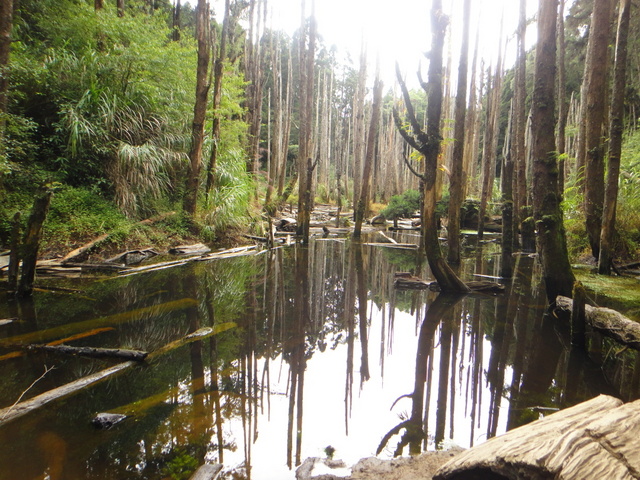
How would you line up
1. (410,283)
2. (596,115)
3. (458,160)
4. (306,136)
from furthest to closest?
(306,136) < (458,160) < (596,115) < (410,283)

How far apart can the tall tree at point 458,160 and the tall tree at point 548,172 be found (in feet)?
8.55

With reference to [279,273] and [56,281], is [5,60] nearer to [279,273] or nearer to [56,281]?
[56,281]

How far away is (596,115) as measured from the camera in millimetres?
7023

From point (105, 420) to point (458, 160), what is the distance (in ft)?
23.7

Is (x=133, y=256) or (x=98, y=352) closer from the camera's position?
(x=98, y=352)

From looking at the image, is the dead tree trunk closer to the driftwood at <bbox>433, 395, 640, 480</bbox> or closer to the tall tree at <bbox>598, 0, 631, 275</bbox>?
the driftwood at <bbox>433, 395, 640, 480</bbox>

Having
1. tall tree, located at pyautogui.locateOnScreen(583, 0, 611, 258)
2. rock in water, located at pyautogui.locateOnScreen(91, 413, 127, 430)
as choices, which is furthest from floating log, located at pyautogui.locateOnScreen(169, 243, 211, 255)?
tall tree, located at pyautogui.locateOnScreen(583, 0, 611, 258)

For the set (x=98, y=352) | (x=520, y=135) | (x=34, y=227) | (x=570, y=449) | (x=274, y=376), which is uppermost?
(x=520, y=135)

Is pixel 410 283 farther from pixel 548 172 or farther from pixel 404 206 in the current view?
pixel 404 206

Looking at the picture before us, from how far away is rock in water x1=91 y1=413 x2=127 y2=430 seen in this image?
2.34m

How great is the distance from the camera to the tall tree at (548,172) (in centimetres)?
462

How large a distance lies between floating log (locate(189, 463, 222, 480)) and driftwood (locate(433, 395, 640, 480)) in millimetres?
1175

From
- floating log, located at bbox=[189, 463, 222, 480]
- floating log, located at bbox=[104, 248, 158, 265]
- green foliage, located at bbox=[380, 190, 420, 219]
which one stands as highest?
green foliage, located at bbox=[380, 190, 420, 219]

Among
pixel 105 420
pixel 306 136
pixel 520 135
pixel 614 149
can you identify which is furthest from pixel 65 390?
pixel 520 135
